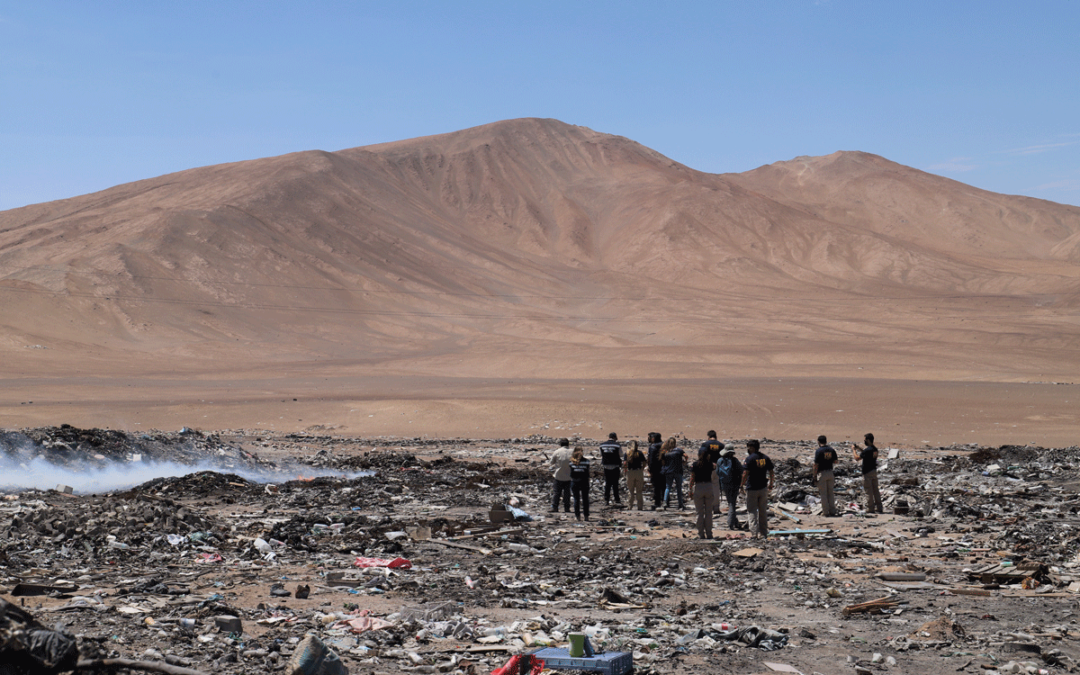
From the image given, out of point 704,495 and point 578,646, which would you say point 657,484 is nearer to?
point 704,495

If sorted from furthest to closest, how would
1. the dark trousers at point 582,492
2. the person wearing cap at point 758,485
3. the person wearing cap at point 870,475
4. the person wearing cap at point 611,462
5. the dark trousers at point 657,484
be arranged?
the dark trousers at point 657,484, the person wearing cap at point 611,462, the person wearing cap at point 870,475, the dark trousers at point 582,492, the person wearing cap at point 758,485

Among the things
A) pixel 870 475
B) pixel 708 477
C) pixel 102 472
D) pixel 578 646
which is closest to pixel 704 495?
pixel 708 477

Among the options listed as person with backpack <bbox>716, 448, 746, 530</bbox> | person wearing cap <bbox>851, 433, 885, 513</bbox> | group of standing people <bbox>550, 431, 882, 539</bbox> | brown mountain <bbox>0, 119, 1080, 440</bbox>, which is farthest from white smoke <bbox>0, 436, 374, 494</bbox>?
brown mountain <bbox>0, 119, 1080, 440</bbox>

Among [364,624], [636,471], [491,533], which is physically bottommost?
[491,533]

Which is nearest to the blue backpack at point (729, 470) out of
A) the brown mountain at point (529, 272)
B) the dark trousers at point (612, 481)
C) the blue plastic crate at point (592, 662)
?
the dark trousers at point (612, 481)

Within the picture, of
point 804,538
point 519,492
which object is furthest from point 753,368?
point 804,538

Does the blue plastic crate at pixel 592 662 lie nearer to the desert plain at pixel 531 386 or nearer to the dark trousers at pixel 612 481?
the desert plain at pixel 531 386

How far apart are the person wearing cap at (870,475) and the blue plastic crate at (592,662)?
9.27m

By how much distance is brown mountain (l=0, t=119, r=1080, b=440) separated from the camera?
58.6m

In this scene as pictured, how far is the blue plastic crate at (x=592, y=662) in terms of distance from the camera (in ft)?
22.8

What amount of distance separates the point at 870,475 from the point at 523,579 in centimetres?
727

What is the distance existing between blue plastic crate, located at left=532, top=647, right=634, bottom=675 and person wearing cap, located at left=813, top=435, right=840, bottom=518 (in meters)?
8.32

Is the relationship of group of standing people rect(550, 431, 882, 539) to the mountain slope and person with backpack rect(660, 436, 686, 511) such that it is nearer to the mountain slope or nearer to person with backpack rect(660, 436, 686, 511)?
person with backpack rect(660, 436, 686, 511)

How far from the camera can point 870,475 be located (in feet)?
50.4
